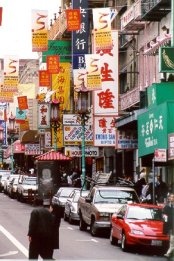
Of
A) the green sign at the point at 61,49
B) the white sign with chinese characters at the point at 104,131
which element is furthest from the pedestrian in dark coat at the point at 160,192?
the green sign at the point at 61,49

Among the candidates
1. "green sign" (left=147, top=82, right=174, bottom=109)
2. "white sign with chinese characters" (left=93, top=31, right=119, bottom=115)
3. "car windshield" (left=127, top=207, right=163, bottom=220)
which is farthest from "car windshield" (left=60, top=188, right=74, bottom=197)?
"car windshield" (left=127, top=207, right=163, bottom=220)

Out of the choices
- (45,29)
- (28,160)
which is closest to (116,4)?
(45,29)

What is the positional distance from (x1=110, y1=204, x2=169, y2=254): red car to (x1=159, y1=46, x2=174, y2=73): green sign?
5268mm

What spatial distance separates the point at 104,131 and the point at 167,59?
19.0 meters

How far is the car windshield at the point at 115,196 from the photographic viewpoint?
31.0m

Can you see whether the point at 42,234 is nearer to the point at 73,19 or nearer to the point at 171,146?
the point at 171,146

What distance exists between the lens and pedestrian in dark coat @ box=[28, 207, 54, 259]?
55.8ft

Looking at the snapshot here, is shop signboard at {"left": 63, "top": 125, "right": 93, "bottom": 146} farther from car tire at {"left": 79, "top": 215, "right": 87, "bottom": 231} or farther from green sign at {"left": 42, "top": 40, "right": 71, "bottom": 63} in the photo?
car tire at {"left": 79, "top": 215, "right": 87, "bottom": 231}

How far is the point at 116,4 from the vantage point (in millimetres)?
58688

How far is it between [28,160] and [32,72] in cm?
Answer: 1155

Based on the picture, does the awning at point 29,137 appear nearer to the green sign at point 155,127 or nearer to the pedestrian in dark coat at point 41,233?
the green sign at point 155,127

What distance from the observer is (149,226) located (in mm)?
25312

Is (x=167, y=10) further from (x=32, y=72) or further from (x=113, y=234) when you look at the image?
(x=32, y=72)

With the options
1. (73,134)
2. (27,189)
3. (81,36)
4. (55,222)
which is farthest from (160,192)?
(81,36)
